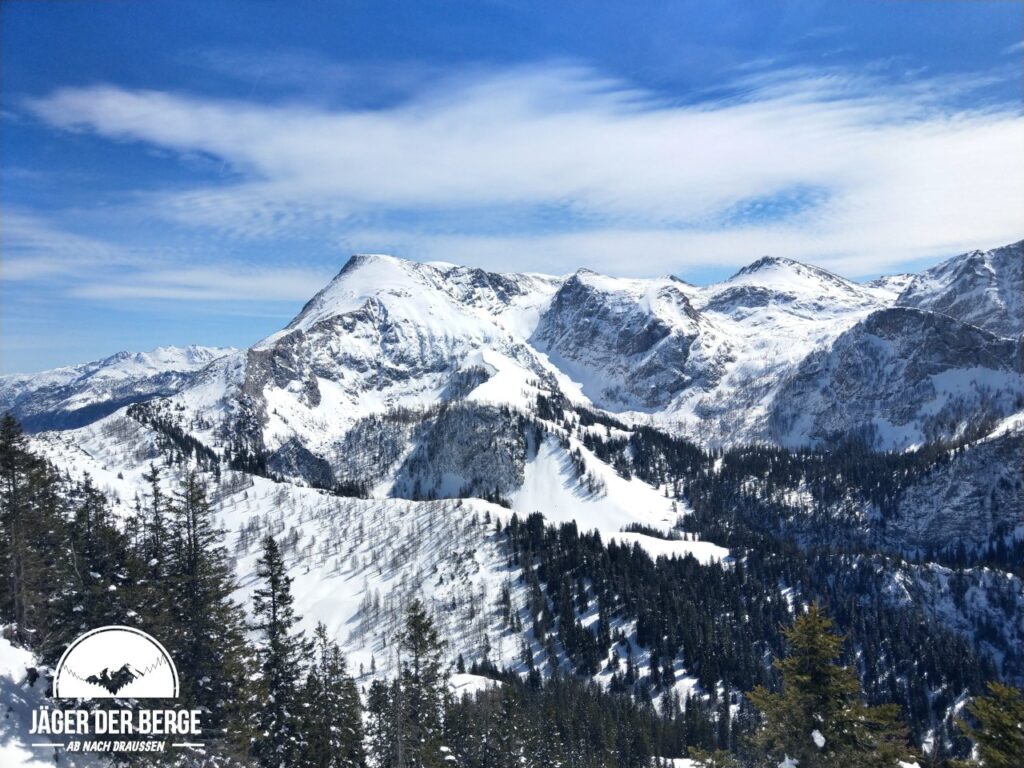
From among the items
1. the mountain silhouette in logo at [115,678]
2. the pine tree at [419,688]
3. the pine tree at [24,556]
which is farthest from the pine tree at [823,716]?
the pine tree at [24,556]

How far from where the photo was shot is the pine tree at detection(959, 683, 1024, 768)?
2008cm

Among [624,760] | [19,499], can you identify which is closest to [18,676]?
[19,499]

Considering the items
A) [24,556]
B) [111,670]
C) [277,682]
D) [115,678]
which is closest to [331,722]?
[277,682]

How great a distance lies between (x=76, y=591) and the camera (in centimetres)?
3872

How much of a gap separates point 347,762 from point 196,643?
59.4 feet

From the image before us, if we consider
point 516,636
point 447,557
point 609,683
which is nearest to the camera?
point 609,683

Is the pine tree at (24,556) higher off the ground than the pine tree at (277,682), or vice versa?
the pine tree at (24,556)

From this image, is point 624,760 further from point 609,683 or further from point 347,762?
point 347,762

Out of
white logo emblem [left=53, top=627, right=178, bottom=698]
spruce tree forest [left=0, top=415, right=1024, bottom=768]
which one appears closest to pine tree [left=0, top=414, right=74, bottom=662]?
spruce tree forest [left=0, top=415, right=1024, bottom=768]

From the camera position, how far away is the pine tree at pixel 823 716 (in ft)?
74.2

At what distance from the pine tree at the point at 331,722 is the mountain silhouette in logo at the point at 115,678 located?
1162cm

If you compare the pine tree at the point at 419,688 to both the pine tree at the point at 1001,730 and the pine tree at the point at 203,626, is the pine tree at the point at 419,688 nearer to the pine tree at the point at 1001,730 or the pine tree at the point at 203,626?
the pine tree at the point at 203,626

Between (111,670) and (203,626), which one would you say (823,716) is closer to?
(203,626)

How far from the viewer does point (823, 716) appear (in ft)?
76.3
